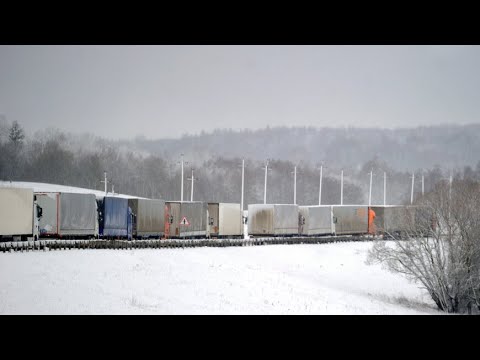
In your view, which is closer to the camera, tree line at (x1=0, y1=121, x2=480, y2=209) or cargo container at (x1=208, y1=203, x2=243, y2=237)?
cargo container at (x1=208, y1=203, x2=243, y2=237)

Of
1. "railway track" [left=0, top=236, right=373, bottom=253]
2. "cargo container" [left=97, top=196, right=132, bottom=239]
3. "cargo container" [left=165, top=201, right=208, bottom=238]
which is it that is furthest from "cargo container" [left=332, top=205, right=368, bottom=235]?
"cargo container" [left=97, top=196, right=132, bottom=239]

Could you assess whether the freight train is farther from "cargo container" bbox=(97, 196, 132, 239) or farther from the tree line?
the tree line

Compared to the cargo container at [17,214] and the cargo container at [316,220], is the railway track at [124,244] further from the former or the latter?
the cargo container at [316,220]

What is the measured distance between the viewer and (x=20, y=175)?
49312mm

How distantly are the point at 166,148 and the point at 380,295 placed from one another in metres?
83.6

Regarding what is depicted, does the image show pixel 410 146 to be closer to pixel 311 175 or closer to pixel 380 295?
pixel 311 175

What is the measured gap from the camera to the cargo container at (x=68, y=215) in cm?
3058

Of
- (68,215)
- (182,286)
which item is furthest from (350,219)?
(182,286)

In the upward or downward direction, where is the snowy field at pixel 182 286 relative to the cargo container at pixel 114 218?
downward

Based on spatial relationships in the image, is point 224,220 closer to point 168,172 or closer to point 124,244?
point 124,244

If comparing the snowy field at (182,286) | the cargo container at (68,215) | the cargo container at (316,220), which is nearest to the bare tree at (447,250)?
the snowy field at (182,286)

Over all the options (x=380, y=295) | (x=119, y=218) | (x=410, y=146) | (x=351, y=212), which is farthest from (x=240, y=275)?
(x=410, y=146)

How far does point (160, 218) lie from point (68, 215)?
801cm

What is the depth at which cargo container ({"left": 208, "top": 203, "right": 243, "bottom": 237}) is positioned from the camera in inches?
1693
